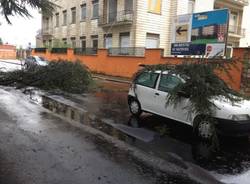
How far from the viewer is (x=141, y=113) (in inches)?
364

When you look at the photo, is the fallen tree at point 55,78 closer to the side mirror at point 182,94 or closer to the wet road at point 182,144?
the wet road at point 182,144

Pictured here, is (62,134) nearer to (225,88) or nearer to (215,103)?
(215,103)

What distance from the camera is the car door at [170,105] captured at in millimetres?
7203

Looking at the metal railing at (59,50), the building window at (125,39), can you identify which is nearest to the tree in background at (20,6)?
the building window at (125,39)

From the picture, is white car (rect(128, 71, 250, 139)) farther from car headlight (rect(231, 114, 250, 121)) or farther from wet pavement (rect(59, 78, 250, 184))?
wet pavement (rect(59, 78, 250, 184))

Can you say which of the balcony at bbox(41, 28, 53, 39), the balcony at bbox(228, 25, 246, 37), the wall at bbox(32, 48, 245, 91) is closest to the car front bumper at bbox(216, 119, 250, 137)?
the wall at bbox(32, 48, 245, 91)

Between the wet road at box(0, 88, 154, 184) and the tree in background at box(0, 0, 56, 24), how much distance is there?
610cm

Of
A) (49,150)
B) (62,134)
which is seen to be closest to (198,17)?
(62,134)

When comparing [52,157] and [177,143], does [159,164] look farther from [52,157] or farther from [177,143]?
[52,157]

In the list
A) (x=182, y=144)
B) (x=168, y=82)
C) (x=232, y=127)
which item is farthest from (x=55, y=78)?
(x=232, y=127)

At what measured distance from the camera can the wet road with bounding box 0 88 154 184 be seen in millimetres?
4465

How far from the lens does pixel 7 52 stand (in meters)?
Result: 65.5

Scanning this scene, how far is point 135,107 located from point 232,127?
358 centimetres

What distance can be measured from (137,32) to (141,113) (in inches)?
682
